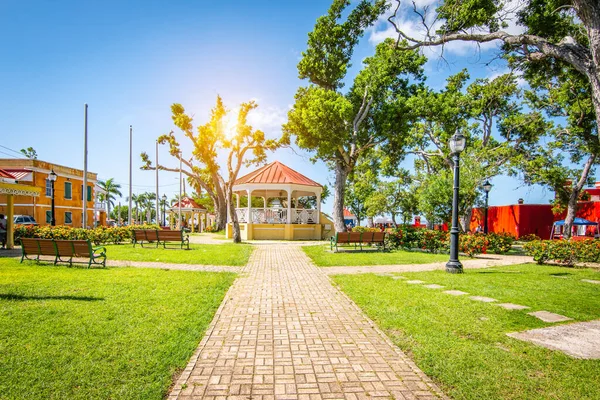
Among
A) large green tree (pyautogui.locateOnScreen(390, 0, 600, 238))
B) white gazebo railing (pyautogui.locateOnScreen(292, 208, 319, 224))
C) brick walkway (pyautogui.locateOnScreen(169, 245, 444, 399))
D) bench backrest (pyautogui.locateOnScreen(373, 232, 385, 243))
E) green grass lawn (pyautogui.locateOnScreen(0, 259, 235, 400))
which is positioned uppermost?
large green tree (pyautogui.locateOnScreen(390, 0, 600, 238))

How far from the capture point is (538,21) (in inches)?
357

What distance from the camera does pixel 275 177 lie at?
23625mm

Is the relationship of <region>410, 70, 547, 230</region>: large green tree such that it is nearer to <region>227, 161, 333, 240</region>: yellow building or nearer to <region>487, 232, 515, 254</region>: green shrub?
<region>487, 232, 515, 254</region>: green shrub

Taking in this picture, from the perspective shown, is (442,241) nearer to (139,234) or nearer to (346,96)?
(346,96)

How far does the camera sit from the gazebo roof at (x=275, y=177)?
23.0 m

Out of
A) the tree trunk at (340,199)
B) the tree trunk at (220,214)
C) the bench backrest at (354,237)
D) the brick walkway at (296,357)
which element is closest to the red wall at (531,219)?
the tree trunk at (340,199)

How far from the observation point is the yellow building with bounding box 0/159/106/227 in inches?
1124

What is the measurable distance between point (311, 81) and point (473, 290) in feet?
54.2

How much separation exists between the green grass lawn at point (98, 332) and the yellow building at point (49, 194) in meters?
26.0

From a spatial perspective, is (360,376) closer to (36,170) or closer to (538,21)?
(538,21)

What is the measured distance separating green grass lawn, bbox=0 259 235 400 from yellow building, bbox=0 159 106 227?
26.0 m

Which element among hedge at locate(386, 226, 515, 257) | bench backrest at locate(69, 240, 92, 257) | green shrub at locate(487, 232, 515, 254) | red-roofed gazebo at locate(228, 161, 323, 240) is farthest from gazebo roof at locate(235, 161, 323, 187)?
bench backrest at locate(69, 240, 92, 257)

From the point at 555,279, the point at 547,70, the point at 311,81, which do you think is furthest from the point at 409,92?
the point at 555,279

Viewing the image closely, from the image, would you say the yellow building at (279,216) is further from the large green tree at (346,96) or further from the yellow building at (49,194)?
the yellow building at (49,194)
